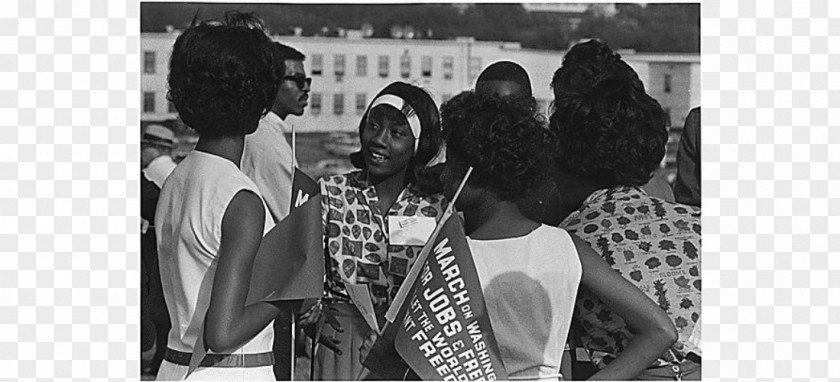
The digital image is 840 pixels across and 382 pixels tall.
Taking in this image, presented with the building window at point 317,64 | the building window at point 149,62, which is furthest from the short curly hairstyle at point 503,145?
the building window at point 149,62

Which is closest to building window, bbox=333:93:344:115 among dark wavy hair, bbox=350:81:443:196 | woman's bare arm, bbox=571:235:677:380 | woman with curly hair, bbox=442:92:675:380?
dark wavy hair, bbox=350:81:443:196

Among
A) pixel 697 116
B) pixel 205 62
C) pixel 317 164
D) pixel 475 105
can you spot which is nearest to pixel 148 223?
pixel 317 164

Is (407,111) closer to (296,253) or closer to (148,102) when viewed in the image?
(296,253)

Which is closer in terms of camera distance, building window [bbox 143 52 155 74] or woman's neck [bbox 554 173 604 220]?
woman's neck [bbox 554 173 604 220]

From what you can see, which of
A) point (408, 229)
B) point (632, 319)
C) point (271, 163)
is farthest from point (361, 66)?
point (632, 319)

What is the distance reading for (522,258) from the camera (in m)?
2.63

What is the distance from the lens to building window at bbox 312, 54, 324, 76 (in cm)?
319

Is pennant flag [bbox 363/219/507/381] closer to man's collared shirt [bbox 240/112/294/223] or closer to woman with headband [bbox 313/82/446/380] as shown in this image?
woman with headband [bbox 313/82/446/380]

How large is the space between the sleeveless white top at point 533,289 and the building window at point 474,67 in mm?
670

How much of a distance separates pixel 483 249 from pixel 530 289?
0.15m

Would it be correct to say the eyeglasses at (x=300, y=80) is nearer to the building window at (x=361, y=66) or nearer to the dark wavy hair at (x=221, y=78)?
the building window at (x=361, y=66)

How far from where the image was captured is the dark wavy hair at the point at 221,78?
2.68 m

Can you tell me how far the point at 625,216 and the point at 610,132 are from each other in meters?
0.21

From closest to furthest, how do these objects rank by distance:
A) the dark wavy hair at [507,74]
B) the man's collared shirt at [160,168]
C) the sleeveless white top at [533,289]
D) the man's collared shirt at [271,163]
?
1. the sleeveless white top at [533,289]
2. the man's collared shirt at [271,163]
3. the dark wavy hair at [507,74]
4. the man's collared shirt at [160,168]
